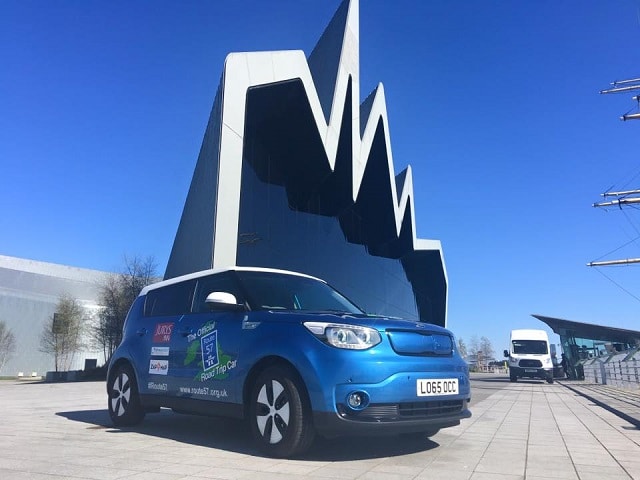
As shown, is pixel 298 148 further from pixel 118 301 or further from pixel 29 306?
pixel 29 306

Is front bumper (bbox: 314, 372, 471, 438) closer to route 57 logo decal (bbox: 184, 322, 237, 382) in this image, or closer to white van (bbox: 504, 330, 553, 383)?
route 57 logo decal (bbox: 184, 322, 237, 382)

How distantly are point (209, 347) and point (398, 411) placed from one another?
2.06 meters

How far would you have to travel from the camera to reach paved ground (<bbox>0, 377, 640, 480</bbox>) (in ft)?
12.2

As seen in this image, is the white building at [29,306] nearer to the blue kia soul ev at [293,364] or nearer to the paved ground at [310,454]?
the paved ground at [310,454]

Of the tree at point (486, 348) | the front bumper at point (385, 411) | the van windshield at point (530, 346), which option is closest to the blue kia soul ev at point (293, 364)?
the front bumper at point (385, 411)

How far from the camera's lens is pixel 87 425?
6.41m

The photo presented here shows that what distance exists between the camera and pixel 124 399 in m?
6.26

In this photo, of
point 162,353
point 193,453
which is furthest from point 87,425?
point 193,453

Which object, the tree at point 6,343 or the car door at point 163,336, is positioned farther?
the tree at point 6,343

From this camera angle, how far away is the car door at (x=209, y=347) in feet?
15.8

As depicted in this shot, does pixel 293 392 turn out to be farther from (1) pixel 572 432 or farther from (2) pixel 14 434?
(1) pixel 572 432

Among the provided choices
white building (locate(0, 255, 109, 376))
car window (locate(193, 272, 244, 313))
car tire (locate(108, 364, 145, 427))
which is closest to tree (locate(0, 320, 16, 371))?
white building (locate(0, 255, 109, 376))

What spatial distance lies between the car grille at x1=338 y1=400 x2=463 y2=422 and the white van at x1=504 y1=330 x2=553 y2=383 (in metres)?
24.6

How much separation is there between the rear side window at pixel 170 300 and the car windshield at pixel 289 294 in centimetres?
90
